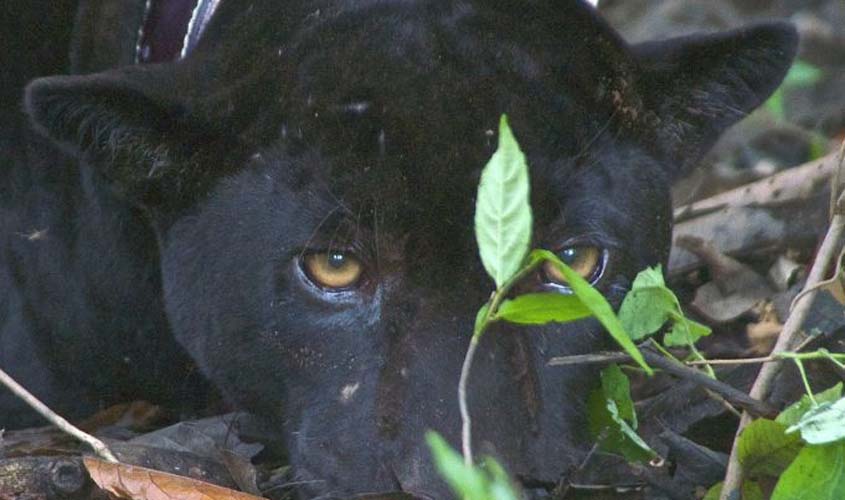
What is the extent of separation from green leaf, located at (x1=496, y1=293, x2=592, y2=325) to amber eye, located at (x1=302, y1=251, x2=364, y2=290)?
502mm

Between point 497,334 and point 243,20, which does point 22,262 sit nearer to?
point 243,20

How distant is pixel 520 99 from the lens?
2.93 m

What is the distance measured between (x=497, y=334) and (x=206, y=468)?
61 centimetres

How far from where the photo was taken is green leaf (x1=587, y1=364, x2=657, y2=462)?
293cm

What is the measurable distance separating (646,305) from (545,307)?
1.60 ft

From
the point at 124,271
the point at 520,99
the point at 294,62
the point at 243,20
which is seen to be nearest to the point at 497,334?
the point at 520,99

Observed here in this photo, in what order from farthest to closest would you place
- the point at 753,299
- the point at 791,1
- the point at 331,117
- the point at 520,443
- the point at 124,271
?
1. the point at 791,1
2. the point at 753,299
3. the point at 124,271
4. the point at 331,117
5. the point at 520,443

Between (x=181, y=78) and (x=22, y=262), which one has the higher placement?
(x=181, y=78)

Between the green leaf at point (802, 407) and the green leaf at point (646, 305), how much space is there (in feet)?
0.91

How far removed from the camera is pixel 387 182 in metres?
2.81

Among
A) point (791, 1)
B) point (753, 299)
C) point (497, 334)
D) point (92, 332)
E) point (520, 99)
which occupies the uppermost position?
point (520, 99)

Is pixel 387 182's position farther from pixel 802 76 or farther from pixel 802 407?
pixel 802 76

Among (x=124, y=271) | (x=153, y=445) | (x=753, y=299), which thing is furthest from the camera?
(x=753, y=299)

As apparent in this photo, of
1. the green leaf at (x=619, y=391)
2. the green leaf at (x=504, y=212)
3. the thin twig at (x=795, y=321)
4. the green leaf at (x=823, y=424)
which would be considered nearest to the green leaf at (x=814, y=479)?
the green leaf at (x=823, y=424)
